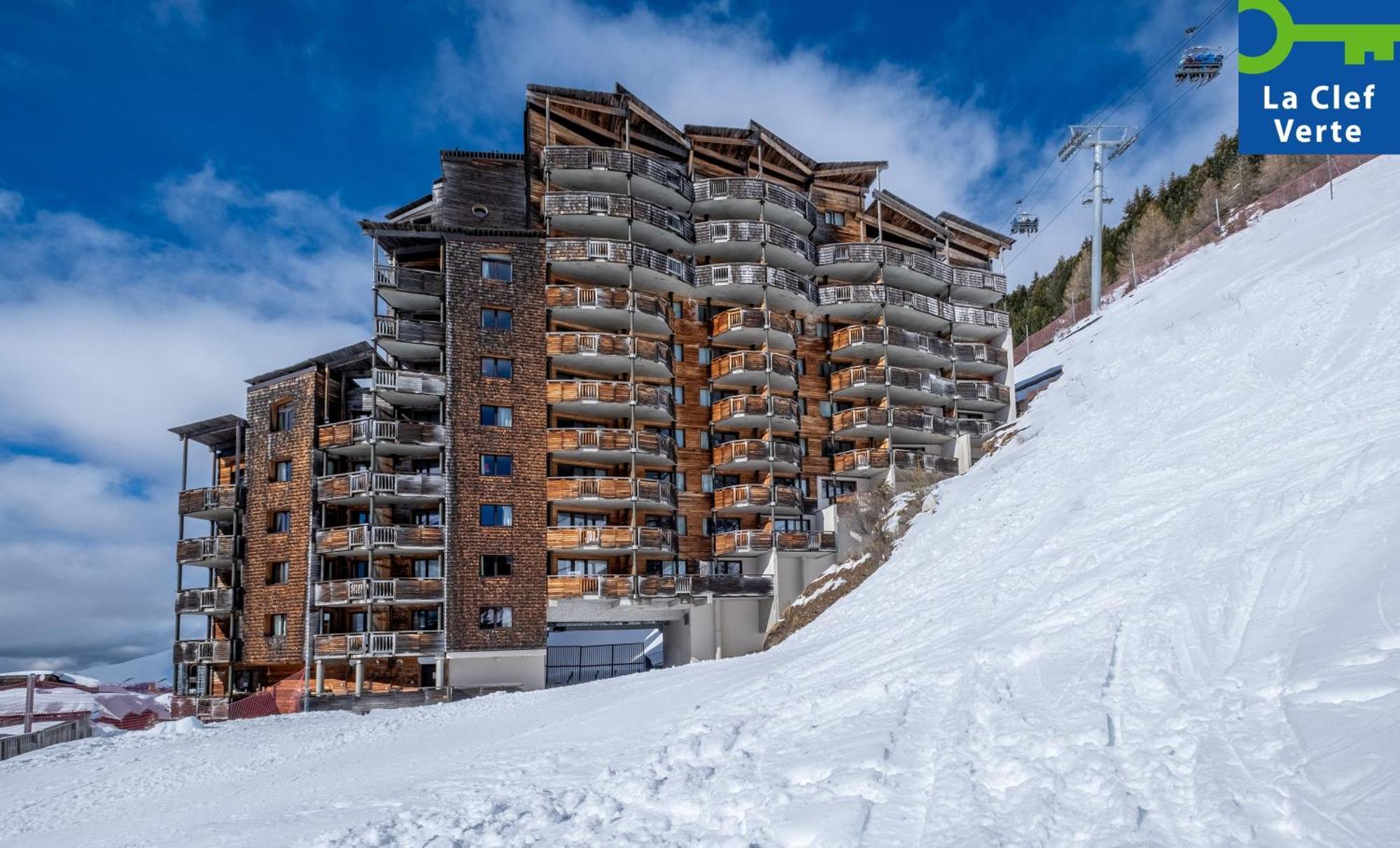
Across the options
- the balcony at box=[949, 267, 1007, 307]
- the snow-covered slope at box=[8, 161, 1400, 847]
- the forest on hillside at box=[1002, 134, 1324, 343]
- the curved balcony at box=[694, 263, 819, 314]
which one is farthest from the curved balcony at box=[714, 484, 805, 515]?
the forest on hillside at box=[1002, 134, 1324, 343]

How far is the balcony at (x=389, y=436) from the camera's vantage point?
131 ft

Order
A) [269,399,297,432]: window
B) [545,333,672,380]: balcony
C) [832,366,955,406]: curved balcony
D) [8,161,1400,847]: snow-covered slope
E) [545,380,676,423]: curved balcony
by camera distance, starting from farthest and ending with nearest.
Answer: [832,366,955,406]: curved balcony
[269,399,297,432]: window
[545,333,672,380]: balcony
[545,380,676,423]: curved balcony
[8,161,1400,847]: snow-covered slope

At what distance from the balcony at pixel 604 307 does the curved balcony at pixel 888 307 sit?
37.6ft

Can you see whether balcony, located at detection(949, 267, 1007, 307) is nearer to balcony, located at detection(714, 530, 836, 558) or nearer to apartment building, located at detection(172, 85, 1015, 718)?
apartment building, located at detection(172, 85, 1015, 718)

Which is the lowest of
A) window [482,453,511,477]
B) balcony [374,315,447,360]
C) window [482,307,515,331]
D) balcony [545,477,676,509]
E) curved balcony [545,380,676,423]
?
balcony [545,477,676,509]

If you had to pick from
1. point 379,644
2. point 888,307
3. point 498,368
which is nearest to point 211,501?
point 379,644

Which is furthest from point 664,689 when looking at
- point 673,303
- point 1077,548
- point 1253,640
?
point 673,303

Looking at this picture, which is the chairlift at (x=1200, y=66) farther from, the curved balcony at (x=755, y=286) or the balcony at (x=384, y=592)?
the balcony at (x=384, y=592)

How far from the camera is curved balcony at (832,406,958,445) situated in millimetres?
48656

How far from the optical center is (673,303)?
4728cm

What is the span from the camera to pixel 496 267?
42719 millimetres

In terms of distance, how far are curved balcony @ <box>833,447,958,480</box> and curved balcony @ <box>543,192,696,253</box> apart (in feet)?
47.8

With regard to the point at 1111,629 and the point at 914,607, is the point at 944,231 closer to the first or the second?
the point at 914,607

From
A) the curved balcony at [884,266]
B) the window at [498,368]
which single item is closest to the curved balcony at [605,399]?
the window at [498,368]
